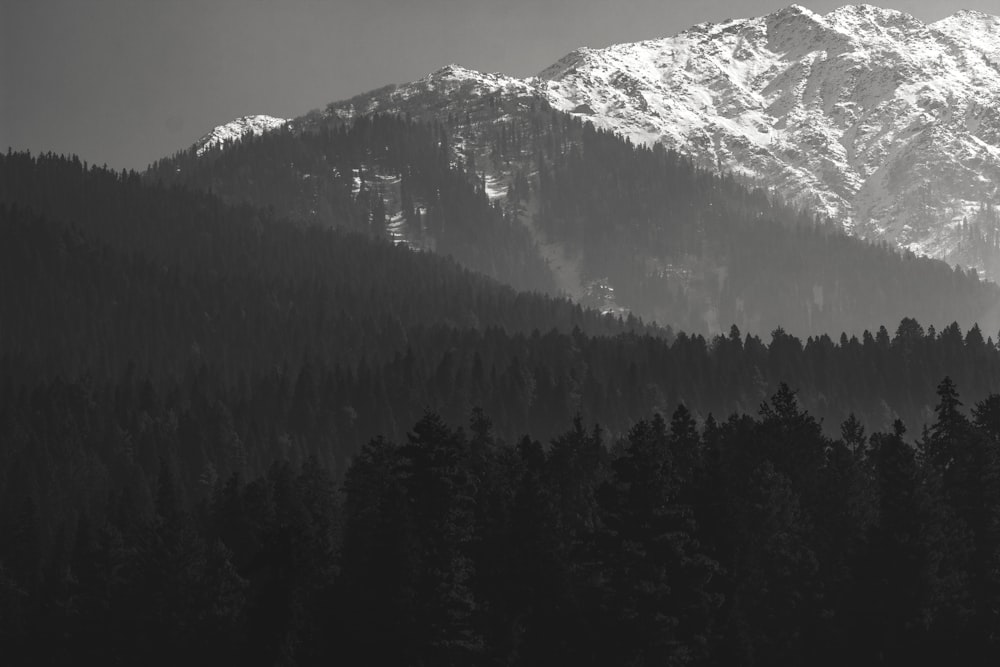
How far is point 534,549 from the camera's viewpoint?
76812 millimetres

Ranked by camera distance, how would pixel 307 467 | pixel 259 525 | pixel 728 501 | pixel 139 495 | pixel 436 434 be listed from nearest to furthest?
A: 1. pixel 436 434
2. pixel 728 501
3. pixel 259 525
4. pixel 307 467
5. pixel 139 495

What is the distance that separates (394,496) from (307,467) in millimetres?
72143

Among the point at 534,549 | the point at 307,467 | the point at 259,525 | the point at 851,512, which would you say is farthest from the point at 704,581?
the point at 307,467

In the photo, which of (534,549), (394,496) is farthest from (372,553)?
(534,549)

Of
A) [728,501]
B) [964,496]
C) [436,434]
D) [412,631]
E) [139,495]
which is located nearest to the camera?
[412,631]

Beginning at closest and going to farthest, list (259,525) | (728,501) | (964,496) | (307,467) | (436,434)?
(436,434), (728,501), (964,496), (259,525), (307,467)

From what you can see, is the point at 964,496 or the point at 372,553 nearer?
the point at 372,553

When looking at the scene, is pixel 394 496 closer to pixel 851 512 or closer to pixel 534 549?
pixel 534 549

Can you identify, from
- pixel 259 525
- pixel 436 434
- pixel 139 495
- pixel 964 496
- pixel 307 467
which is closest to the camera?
Answer: pixel 436 434

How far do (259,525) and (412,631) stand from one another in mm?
45292

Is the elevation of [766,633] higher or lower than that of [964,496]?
lower

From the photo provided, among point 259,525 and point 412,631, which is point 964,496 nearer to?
point 412,631

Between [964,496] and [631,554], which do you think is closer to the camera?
[631,554]

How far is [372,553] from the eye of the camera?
70125 millimetres
